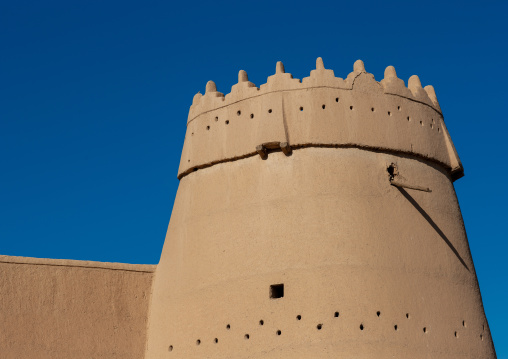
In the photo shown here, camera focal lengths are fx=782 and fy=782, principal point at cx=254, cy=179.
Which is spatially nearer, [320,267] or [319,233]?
[320,267]

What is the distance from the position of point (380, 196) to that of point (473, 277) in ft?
7.06

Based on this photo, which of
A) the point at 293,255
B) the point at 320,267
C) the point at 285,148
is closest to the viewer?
the point at 320,267

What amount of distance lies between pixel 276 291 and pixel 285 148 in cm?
216

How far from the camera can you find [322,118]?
39.1 ft

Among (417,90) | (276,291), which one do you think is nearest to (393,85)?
(417,90)

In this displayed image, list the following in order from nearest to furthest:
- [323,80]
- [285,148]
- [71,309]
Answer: [285,148], [323,80], [71,309]

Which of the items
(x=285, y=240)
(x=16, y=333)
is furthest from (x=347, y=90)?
(x=16, y=333)

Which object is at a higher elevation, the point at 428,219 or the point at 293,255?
the point at 428,219

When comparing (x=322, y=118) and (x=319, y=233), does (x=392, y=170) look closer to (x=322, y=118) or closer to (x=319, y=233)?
(x=322, y=118)

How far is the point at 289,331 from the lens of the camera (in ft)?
35.0

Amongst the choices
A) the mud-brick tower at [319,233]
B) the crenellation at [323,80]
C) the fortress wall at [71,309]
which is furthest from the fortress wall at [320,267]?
the crenellation at [323,80]

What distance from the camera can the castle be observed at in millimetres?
10797

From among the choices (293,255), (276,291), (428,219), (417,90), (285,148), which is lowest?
(276,291)

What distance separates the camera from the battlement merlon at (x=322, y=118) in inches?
468
